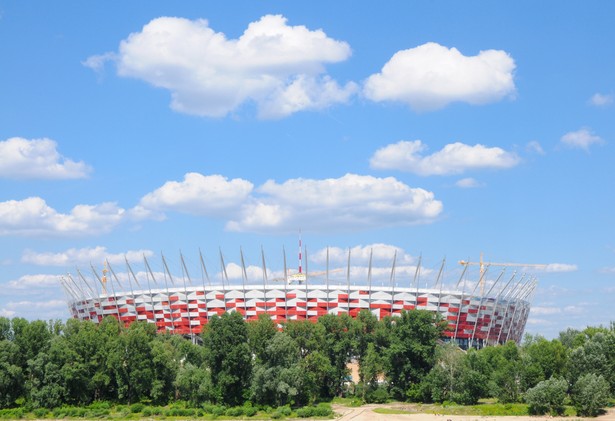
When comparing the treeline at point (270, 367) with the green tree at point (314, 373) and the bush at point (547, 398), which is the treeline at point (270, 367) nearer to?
the green tree at point (314, 373)

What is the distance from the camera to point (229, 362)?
76375 mm

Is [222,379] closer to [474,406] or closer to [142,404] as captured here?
[142,404]

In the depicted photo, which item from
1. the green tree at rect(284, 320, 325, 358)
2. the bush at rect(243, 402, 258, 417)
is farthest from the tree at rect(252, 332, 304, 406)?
the green tree at rect(284, 320, 325, 358)

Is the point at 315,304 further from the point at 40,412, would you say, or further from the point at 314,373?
the point at 40,412

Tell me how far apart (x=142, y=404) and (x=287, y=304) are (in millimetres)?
62714

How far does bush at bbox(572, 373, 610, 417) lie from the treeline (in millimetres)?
2082

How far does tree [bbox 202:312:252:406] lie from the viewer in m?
76.4

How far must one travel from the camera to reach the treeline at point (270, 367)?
250 feet

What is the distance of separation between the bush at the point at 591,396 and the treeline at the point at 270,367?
2.08m

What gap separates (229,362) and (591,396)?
122 ft

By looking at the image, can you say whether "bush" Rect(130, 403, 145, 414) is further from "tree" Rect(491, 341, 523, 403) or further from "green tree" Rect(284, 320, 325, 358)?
"tree" Rect(491, 341, 523, 403)

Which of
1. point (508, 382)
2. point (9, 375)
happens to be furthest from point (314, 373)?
point (9, 375)

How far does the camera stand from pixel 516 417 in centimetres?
6756

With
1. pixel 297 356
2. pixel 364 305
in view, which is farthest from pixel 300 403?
pixel 364 305
